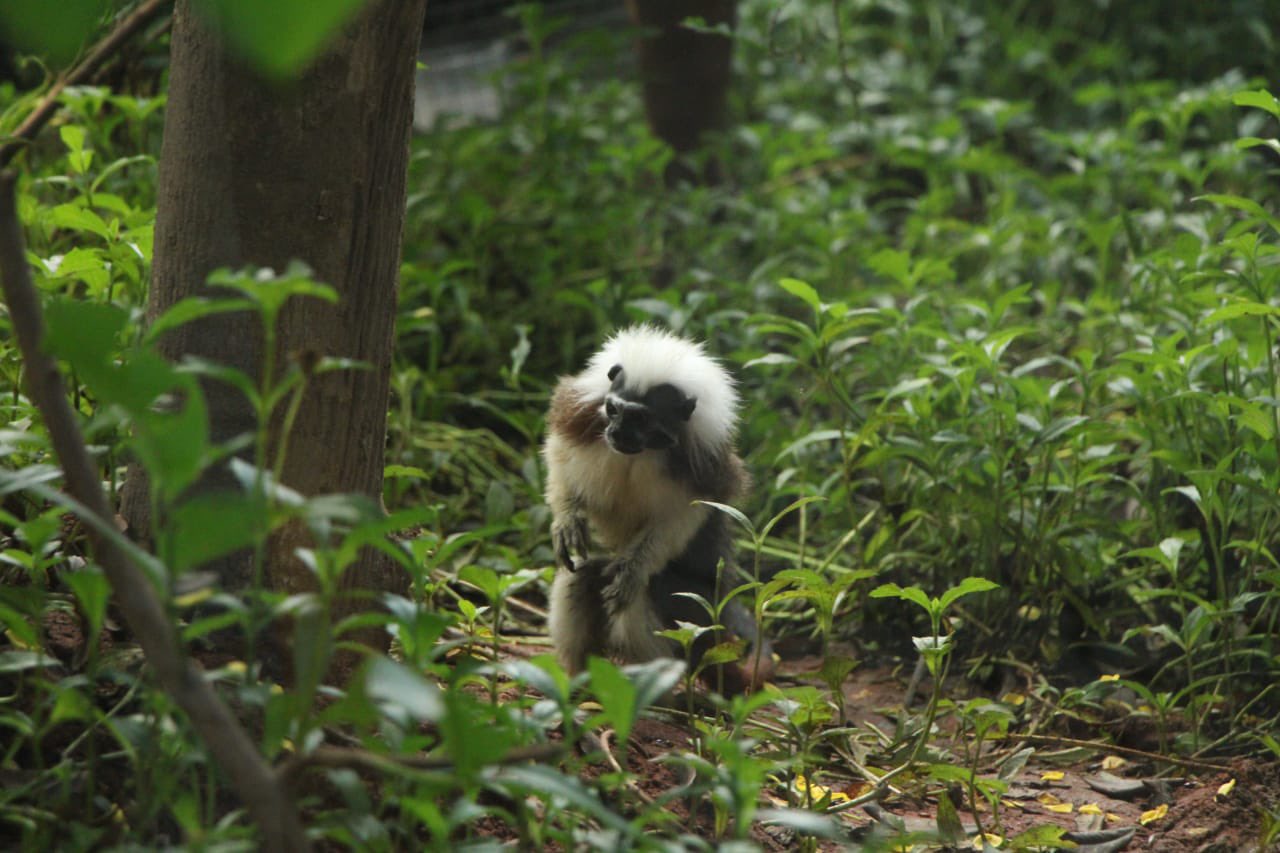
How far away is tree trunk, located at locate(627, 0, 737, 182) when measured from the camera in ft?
22.1

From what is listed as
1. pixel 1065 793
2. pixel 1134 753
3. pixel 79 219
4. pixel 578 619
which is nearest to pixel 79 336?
pixel 79 219

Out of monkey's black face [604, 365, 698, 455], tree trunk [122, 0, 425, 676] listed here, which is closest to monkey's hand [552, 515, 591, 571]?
monkey's black face [604, 365, 698, 455]

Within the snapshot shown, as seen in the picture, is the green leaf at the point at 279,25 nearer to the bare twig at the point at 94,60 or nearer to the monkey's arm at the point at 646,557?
the bare twig at the point at 94,60

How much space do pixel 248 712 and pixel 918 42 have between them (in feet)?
25.3

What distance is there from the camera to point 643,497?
3.80 metres

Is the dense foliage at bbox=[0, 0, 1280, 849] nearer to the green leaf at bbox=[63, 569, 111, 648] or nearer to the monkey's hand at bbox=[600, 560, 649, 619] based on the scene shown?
the green leaf at bbox=[63, 569, 111, 648]

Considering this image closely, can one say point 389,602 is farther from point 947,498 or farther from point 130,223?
point 947,498

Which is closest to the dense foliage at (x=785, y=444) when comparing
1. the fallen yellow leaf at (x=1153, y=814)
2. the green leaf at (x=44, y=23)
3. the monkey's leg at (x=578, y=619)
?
the monkey's leg at (x=578, y=619)

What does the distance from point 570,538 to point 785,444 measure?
107cm

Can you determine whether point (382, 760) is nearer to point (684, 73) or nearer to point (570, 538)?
point (570, 538)

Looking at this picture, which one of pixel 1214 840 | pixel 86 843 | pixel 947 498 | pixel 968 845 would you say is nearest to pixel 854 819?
pixel 968 845

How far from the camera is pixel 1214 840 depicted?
312cm

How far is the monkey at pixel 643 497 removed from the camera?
367cm

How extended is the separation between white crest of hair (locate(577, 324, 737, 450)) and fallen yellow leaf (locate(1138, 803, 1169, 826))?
4.87 ft
